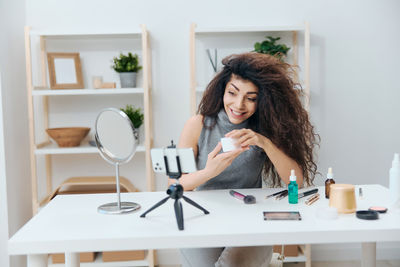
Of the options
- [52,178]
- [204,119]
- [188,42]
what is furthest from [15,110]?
[204,119]

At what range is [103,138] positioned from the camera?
156 centimetres

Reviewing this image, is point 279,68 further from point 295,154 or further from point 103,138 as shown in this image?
point 103,138

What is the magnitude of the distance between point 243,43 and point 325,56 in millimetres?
577

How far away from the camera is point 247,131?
1633mm

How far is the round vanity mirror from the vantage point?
1.51 meters

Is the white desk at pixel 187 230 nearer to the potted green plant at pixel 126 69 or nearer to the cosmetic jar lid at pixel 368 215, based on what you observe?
the cosmetic jar lid at pixel 368 215

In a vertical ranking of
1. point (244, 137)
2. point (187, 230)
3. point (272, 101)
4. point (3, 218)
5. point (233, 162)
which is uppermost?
point (272, 101)

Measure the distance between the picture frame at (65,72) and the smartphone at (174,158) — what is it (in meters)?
1.62

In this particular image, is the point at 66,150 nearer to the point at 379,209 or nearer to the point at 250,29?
the point at 250,29

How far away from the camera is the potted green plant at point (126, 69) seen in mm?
2850

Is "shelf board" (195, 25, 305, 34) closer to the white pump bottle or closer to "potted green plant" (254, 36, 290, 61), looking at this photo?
"potted green plant" (254, 36, 290, 61)

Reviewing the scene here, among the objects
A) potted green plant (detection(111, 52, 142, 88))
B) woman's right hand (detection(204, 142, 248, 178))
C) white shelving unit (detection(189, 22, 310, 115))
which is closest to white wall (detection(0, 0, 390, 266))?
white shelving unit (detection(189, 22, 310, 115))

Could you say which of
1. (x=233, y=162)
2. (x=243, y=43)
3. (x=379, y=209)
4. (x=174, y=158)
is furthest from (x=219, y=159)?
(x=243, y=43)

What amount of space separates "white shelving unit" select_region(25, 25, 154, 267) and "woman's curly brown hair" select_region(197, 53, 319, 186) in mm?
943
